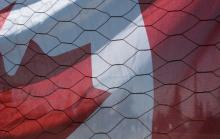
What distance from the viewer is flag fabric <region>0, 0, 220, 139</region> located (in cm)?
121

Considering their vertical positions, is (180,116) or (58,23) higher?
(58,23)

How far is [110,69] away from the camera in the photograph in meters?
1.32

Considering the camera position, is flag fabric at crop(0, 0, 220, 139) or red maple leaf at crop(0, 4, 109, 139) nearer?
flag fabric at crop(0, 0, 220, 139)

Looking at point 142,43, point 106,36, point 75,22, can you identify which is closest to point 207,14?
point 142,43

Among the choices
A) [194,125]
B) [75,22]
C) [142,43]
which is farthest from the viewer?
[75,22]

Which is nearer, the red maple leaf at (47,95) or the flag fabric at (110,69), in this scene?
the flag fabric at (110,69)

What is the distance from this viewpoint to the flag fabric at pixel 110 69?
1215 mm

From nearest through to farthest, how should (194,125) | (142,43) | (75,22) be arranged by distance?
(194,125) < (142,43) < (75,22)

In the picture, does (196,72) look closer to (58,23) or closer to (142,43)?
(142,43)

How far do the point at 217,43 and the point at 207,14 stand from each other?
87mm

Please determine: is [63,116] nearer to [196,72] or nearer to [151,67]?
[151,67]

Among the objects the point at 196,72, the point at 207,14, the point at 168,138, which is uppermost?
the point at 207,14

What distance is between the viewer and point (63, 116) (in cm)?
135

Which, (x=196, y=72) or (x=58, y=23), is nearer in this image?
(x=196, y=72)
